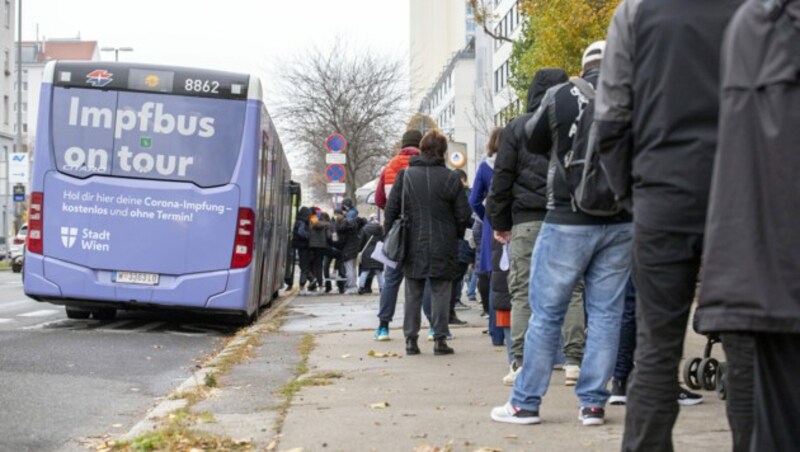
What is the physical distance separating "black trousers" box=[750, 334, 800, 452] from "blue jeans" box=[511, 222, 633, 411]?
9.26 ft

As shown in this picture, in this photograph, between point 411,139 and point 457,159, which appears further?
point 457,159

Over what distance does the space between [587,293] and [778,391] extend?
9.94ft

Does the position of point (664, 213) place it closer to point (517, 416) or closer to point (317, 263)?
point (517, 416)

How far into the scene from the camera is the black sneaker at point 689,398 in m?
6.91

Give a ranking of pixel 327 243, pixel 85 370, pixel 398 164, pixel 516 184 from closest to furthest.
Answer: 1. pixel 516 184
2. pixel 85 370
3. pixel 398 164
4. pixel 327 243

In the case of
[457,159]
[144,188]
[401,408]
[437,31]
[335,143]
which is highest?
[437,31]

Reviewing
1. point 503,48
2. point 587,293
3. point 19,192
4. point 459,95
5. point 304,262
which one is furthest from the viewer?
point 459,95

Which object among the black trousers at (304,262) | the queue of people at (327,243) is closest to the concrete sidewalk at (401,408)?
the queue of people at (327,243)

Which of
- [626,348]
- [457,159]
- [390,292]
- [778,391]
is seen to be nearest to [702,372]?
[626,348]

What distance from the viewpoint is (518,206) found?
307 inches

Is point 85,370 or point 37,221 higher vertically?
point 37,221

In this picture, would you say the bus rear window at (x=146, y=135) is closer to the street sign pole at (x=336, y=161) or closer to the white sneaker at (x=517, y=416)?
the white sneaker at (x=517, y=416)


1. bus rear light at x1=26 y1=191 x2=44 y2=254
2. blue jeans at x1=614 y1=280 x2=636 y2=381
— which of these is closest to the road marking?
bus rear light at x1=26 y1=191 x2=44 y2=254

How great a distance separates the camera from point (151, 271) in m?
13.7
